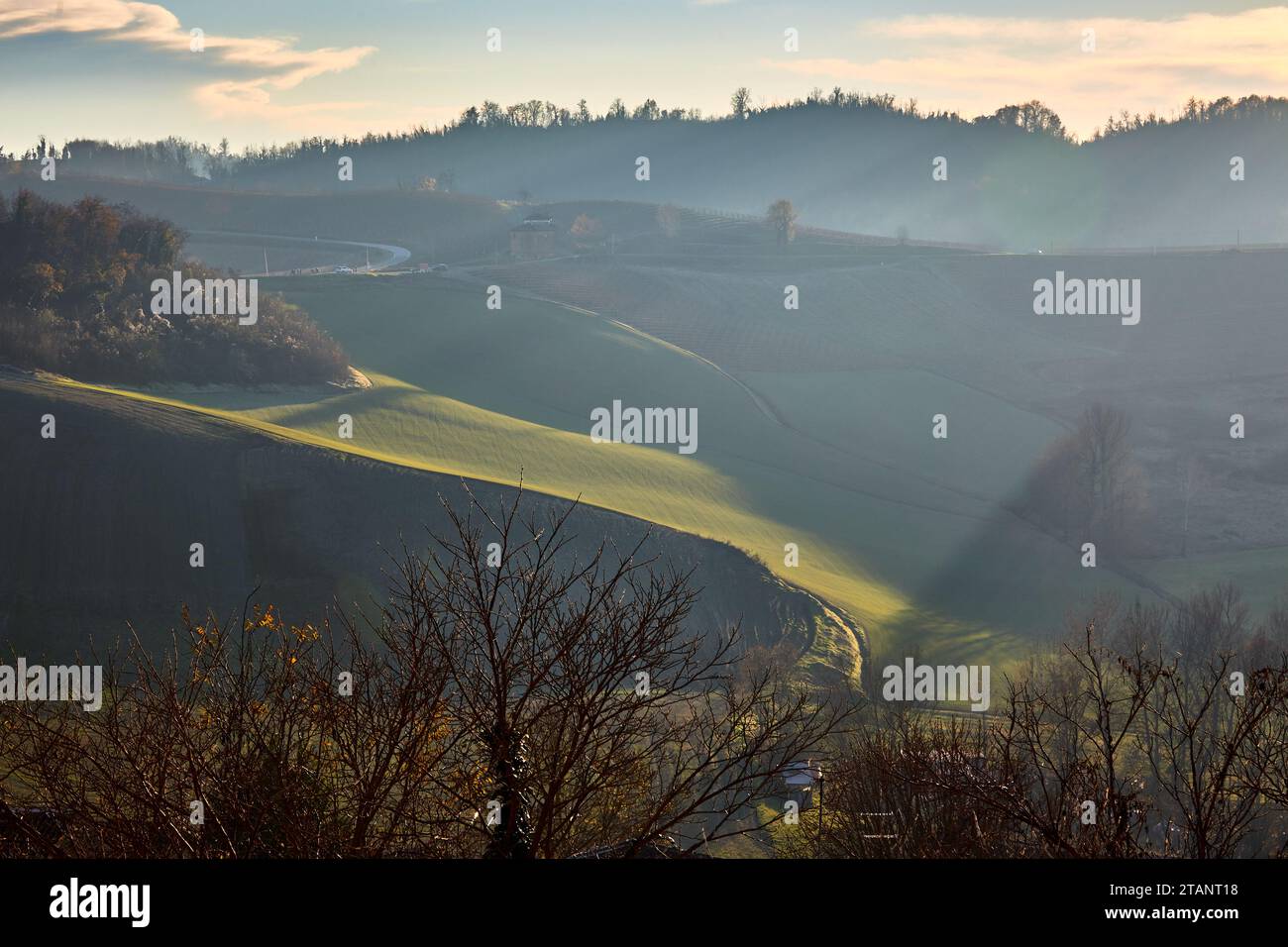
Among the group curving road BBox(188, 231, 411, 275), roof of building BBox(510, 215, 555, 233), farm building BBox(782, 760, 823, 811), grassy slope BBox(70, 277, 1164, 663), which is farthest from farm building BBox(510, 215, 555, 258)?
farm building BBox(782, 760, 823, 811)

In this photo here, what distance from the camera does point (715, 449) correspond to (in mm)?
74438

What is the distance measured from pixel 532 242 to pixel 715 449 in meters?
64.3

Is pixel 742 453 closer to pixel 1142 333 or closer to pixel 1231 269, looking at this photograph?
pixel 1142 333

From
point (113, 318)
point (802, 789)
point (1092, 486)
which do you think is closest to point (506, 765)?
point (802, 789)

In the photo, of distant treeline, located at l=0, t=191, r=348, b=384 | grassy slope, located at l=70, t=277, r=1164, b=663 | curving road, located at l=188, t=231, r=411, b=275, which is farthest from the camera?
curving road, located at l=188, t=231, r=411, b=275

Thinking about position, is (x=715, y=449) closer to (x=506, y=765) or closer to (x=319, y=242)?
(x=506, y=765)

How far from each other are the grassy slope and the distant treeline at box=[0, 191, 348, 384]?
2.77m

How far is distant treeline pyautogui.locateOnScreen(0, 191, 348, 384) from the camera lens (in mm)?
57125

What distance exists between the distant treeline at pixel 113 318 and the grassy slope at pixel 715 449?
9.10 ft

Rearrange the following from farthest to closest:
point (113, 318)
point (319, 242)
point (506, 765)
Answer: point (319, 242)
point (113, 318)
point (506, 765)

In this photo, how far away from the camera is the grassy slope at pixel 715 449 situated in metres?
56.2

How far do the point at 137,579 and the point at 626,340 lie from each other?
5624cm

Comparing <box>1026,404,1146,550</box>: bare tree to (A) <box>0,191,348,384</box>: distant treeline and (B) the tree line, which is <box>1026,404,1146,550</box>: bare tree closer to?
(A) <box>0,191,348,384</box>: distant treeline

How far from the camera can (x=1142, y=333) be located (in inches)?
4353
